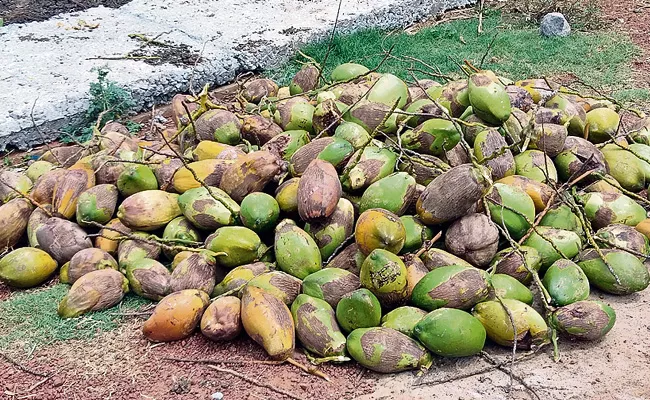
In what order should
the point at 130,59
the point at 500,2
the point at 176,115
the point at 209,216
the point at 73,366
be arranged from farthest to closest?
the point at 500,2 < the point at 130,59 < the point at 176,115 < the point at 209,216 < the point at 73,366

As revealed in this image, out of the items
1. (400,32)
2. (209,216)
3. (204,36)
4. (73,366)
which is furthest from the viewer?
(400,32)

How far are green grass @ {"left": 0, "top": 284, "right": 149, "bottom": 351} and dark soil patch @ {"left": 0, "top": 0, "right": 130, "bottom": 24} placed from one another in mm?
3633

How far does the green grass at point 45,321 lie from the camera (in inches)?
103

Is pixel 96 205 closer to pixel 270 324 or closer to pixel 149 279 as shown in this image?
pixel 149 279

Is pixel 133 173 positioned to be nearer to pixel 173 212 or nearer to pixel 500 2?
pixel 173 212

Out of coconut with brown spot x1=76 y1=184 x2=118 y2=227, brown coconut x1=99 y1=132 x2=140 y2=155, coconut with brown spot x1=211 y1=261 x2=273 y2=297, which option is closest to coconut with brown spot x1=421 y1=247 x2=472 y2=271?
coconut with brown spot x1=211 y1=261 x2=273 y2=297

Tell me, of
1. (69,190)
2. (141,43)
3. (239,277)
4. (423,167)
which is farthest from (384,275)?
(141,43)

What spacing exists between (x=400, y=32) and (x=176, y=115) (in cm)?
312

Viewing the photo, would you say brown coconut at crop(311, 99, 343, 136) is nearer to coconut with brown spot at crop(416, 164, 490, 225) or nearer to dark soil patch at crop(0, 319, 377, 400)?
coconut with brown spot at crop(416, 164, 490, 225)

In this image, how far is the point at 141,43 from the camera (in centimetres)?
535

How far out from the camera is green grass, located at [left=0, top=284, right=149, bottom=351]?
8.55ft

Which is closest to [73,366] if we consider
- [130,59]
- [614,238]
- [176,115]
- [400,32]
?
[176,115]

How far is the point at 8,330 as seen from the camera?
106 inches

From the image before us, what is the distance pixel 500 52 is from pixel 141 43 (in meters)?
3.05
